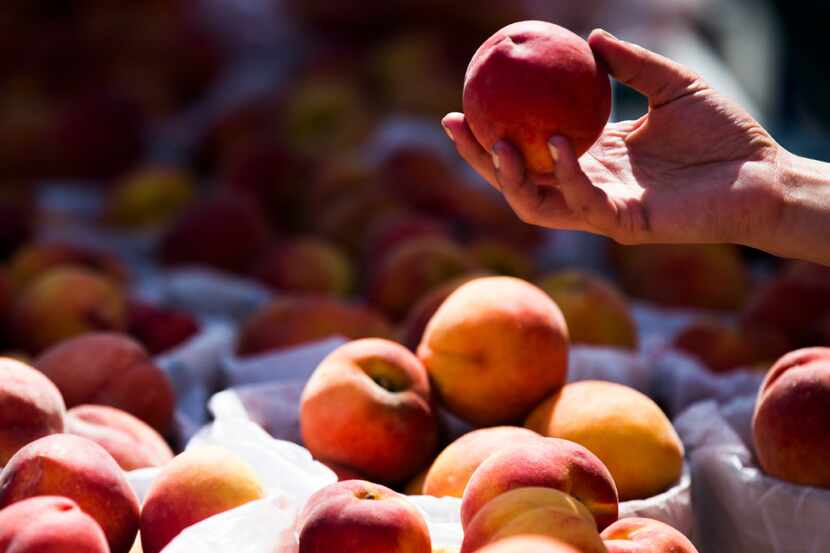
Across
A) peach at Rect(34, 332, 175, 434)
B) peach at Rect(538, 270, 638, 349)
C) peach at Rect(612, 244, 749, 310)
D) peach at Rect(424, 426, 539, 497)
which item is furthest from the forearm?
peach at Rect(612, 244, 749, 310)

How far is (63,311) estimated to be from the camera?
2.08 meters

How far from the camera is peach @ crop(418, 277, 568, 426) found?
58.6 inches

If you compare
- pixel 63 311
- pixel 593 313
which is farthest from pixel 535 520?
pixel 63 311

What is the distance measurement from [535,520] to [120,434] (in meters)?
0.73

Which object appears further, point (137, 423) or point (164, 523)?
point (137, 423)

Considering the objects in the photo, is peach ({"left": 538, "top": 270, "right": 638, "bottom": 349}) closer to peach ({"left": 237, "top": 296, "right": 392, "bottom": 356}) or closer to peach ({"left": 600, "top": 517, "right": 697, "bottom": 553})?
peach ({"left": 237, "top": 296, "right": 392, "bottom": 356})

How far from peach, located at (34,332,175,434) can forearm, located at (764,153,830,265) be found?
962 millimetres

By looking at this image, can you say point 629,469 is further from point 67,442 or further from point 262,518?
point 67,442

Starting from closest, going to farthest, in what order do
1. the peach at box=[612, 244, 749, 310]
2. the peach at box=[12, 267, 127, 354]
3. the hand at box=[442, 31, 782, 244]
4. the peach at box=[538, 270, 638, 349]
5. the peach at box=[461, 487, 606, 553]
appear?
the peach at box=[461, 487, 606, 553], the hand at box=[442, 31, 782, 244], the peach at box=[538, 270, 638, 349], the peach at box=[12, 267, 127, 354], the peach at box=[612, 244, 749, 310]

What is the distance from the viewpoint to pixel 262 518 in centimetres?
115

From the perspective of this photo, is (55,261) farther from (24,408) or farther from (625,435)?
(625,435)

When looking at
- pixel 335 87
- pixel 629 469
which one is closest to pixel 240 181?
pixel 335 87

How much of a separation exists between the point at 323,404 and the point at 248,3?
309cm

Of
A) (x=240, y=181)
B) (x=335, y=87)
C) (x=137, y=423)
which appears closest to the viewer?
(x=137, y=423)
